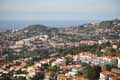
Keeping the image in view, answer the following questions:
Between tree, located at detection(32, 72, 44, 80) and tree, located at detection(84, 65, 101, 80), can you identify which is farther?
tree, located at detection(32, 72, 44, 80)

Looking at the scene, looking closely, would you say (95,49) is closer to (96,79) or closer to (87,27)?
(96,79)

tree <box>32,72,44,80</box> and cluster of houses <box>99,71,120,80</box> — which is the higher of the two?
cluster of houses <box>99,71,120,80</box>

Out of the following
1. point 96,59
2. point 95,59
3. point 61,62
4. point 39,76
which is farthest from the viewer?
point 95,59

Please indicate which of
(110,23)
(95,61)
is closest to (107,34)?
(110,23)

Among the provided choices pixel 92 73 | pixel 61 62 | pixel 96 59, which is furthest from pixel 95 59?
pixel 92 73

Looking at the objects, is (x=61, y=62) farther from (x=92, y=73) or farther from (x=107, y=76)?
(x=107, y=76)

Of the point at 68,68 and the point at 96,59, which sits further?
the point at 96,59

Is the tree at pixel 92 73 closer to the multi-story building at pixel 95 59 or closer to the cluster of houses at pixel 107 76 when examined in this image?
the cluster of houses at pixel 107 76

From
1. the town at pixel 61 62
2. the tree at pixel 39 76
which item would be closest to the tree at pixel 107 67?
the town at pixel 61 62

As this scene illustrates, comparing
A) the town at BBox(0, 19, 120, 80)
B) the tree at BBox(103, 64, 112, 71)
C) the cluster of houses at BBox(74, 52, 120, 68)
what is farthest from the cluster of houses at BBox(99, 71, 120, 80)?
the cluster of houses at BBox(74, 52, 120, 68)

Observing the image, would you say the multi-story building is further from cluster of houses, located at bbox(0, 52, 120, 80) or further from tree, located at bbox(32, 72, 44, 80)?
tree, located at bbox(32, 72, 44, 80)

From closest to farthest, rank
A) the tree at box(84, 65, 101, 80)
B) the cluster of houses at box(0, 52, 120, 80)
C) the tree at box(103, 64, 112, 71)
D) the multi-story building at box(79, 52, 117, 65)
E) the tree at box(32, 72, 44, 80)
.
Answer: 1. the tree at box(84, 65, 101, 80)
2. the cluster of houses at box(0, 52, 120, 80)
3. the tree at box(32, 72, 44, 80)
4. the tree at box(103, 64, 112, 71)
5. the multi-story building at box(79, 52, 117, 65)
